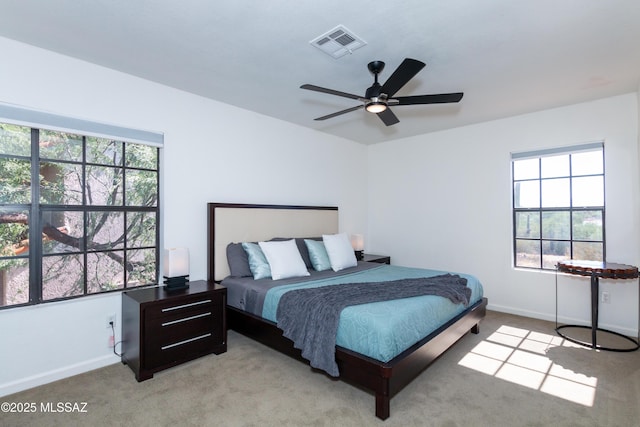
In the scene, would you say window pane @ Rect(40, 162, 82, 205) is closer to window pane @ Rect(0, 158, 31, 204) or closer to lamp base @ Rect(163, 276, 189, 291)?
window pane @ Rect(0, 158, 31, 204)

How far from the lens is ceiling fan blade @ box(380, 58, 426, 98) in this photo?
2.25 m

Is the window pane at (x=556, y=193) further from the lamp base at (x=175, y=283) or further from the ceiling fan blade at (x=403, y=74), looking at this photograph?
the lamp base at (x=175, y=283)

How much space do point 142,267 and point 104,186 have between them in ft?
2.92

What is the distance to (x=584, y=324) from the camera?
391cm

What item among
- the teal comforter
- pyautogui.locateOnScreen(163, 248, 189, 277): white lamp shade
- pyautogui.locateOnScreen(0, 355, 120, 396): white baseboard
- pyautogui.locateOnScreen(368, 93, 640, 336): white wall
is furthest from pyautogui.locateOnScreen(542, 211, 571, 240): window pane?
pyautogui.locateOnScreen(0, 355, 120, 396): white baseboard

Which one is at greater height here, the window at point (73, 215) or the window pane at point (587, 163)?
the window pane at point (587, 163)

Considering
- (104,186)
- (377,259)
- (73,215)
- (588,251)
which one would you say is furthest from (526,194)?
(73,215)

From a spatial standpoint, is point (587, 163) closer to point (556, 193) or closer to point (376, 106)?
point (556, 193)

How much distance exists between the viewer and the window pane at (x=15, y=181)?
2.58 m

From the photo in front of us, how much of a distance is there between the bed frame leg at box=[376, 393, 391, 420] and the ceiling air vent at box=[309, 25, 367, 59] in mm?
2594

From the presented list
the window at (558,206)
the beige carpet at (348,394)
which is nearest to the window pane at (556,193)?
the window at (558,206)

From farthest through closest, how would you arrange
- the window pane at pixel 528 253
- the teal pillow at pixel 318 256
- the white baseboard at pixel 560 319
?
the window pane at pixel 528 253, the teal pillow at pixel 318 256, the white baseboard at pixel 560 319

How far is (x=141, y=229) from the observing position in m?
3.33

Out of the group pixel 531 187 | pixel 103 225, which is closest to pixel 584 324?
pixel 531 187
